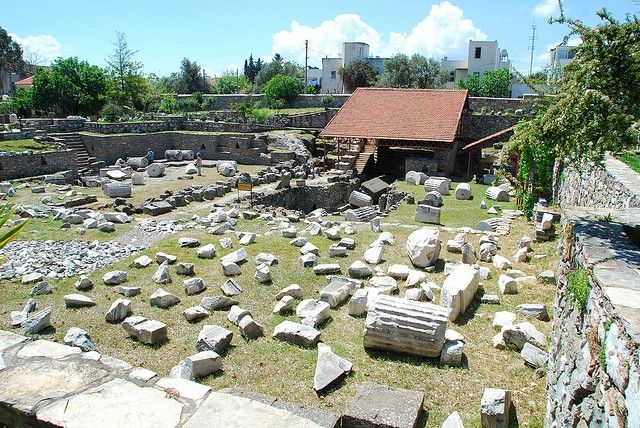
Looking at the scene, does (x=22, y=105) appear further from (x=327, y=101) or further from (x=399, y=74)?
(x=399, y=74)

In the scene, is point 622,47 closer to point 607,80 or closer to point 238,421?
point 607,80

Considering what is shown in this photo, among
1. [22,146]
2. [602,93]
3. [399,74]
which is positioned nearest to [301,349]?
[602,93]

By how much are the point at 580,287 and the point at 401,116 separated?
2493 cm

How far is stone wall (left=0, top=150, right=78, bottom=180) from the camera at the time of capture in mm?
23172

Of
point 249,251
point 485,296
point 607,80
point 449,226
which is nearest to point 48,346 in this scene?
point 607,80

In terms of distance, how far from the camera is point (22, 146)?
25.4 meters

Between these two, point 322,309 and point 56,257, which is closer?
point 322,309

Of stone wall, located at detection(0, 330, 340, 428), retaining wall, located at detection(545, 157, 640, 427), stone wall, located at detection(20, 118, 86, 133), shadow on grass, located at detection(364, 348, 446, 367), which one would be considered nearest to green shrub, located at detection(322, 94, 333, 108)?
stone wall, located at detection(20, 118, 86, 133)

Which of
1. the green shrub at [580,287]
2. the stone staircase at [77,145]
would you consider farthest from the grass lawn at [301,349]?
the stone staircase at [77,145]

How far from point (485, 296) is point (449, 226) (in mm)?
6351

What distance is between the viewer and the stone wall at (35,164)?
23172mm

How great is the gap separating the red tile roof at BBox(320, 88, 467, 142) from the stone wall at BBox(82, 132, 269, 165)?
17.2 ft

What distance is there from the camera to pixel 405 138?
1034 inches

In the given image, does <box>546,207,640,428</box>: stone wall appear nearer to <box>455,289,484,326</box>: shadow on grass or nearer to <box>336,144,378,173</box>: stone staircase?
<box>455,289,484,326</box>: shadow on grass
